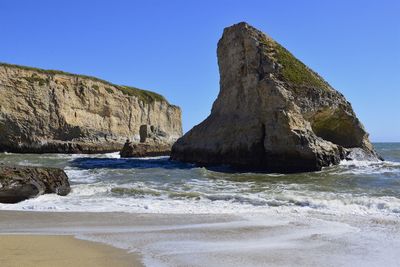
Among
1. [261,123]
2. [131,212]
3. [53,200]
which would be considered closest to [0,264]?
[131,212]

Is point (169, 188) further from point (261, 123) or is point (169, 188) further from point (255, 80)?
point (255, 80)

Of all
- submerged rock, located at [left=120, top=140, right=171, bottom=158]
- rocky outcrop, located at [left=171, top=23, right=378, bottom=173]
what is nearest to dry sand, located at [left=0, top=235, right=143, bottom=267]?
rocky outcrop, located at [left=171, top=23, right=378, bottom=173]

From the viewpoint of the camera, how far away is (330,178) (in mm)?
17250

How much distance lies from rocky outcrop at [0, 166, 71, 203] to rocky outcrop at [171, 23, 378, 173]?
10.6 metres

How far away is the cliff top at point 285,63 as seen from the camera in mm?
23547

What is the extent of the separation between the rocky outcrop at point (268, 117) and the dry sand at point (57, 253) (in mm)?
14942

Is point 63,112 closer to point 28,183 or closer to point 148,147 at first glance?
point 148,147

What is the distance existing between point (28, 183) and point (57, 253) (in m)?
6.22

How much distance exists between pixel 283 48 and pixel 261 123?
234 inches

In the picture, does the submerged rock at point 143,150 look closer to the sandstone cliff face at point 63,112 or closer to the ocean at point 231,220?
the sandstone cliff face at point 63,112

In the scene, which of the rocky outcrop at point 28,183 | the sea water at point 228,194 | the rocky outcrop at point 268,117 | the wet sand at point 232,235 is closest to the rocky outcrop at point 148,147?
the rocky outcrop at point 268,117

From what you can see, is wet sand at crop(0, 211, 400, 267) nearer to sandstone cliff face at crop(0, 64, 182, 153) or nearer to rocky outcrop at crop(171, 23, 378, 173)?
rocky outcrop at crop(171, 23, 378, 173)

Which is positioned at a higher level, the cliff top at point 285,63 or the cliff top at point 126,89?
the cliff top at point 126,89

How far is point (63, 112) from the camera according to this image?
48.3 meters
